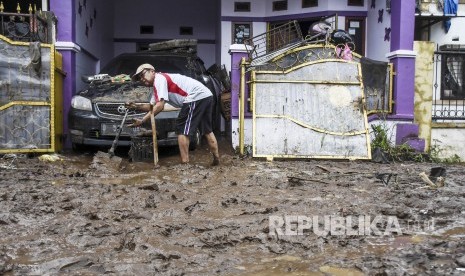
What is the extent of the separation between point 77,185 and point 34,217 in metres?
1.30

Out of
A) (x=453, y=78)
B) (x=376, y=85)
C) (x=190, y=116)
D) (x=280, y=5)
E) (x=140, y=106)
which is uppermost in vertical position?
(x=280, y=5)

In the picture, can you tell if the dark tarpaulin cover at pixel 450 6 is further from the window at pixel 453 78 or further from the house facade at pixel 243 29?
the window at pixel 453 78

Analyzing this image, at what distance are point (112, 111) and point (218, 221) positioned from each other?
13.0 feet

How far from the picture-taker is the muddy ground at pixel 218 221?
3070 mm

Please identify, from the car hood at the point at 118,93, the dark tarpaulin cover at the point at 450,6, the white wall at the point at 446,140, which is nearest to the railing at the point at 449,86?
the white wall at the point at 446,140

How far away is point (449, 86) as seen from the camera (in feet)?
34.6

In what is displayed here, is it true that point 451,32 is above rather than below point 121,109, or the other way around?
above

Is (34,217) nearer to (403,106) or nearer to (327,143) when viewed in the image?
(327,143)

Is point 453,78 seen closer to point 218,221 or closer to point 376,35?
point 376,35

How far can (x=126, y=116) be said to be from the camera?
7.20 meters

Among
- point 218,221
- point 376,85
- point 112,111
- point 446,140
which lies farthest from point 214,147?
point 446,140

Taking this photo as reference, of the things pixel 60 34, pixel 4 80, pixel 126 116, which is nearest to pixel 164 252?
pixel 126 116

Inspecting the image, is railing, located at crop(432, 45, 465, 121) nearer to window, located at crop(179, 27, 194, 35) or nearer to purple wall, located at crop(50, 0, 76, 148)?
window, located at crop(179, 27, 194, 35)

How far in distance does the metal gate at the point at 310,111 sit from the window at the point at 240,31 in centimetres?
376
